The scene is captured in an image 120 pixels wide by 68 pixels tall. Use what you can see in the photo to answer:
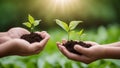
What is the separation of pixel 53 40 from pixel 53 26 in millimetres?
409

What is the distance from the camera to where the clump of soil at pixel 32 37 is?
50.7 inches

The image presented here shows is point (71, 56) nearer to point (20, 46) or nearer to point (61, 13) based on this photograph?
point (20, 46)

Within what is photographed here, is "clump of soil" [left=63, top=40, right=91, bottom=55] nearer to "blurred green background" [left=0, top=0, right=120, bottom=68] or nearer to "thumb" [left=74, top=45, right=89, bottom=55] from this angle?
"thumb" [left=74, top=45, right=89, bottom=55]

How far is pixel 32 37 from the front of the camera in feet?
4.27

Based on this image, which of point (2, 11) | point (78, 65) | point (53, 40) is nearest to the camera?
point (78, 65)

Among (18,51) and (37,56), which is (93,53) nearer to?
(18,51)

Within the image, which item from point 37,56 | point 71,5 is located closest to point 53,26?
point 71,5

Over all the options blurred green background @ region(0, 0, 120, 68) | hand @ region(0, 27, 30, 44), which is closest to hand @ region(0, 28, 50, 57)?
hand @ region(0, 27, 30, 44)

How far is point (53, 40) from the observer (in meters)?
1.86

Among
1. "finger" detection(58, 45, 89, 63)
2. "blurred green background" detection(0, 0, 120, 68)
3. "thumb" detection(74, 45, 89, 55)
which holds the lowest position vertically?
"blurred green background" detection(0, 0, 120, 68)

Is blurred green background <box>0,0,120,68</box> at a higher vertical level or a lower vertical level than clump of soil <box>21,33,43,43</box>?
lower

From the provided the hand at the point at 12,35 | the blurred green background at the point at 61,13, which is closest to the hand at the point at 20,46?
the hand at the point at 12,35

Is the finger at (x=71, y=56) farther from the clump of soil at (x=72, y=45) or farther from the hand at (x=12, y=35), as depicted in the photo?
the hand at (x=12, y=35)

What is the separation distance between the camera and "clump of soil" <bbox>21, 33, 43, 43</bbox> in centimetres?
129
